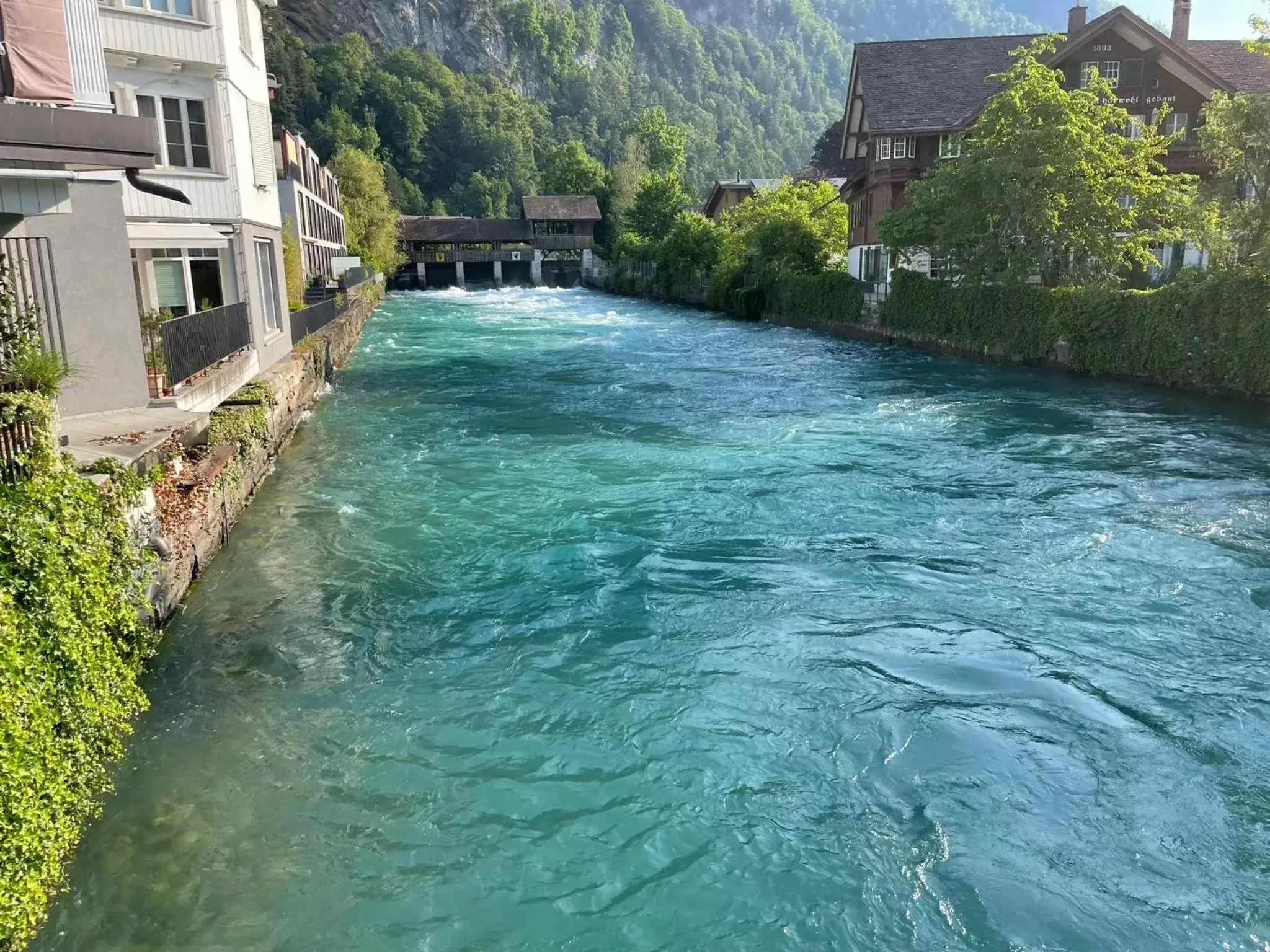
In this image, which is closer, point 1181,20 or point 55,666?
point 55,666

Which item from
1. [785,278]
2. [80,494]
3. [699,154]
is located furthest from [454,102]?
[80,494]

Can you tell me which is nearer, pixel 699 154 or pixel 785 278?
pixel 785 278

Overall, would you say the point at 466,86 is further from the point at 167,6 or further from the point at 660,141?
the point at 167,6

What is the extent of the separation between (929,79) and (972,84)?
190 cm

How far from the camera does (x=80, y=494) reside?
23.6 ft

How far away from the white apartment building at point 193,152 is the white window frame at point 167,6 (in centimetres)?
2

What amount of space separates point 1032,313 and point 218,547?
23.2 meters

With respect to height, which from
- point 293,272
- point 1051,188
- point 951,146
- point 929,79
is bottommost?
point 293,272

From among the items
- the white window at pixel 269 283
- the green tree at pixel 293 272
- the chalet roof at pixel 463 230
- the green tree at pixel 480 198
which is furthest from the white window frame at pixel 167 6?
the green tree at pixel 480 198

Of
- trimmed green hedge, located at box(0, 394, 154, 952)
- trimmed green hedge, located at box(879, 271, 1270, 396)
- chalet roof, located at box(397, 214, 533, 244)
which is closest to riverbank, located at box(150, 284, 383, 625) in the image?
trimmed green hedge, located at box(0, 394, 154, 952)

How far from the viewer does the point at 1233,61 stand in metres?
40.9

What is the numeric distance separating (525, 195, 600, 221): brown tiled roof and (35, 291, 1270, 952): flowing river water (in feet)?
266

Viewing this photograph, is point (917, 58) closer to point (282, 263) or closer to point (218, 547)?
point (282, 263)

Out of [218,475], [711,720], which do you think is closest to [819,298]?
[218,475]
